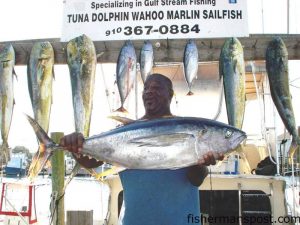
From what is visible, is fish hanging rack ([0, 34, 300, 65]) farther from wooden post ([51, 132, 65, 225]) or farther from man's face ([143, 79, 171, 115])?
wooden post ([51, 132, 65, 225])

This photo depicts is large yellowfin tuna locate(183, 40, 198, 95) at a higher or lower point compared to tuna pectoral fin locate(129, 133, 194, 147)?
higher

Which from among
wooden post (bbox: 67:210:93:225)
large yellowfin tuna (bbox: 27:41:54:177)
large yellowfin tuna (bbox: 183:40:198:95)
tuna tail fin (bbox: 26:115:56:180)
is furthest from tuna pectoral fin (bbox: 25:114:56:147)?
wooden post (bbox: 67:210:93:225)

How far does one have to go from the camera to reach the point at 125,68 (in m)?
3.24

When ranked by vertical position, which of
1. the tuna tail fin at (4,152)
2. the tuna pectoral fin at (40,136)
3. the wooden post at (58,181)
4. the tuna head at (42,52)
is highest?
→ the tuna head at (42,52)

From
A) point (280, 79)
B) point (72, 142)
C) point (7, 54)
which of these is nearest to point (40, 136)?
point (72, 142)

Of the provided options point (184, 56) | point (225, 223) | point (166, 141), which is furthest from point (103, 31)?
point (225, 223)

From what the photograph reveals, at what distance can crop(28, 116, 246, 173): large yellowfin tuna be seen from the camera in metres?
2.50

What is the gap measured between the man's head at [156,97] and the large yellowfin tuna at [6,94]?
1103 millimetres

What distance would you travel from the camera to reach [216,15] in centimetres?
329

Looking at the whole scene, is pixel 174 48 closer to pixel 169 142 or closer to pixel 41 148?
pixel 169 142

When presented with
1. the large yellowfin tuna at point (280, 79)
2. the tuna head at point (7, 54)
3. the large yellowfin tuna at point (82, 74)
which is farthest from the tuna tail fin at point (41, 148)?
the large yellowfin tuna at point (280, 79)

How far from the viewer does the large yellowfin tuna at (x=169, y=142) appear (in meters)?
2.50

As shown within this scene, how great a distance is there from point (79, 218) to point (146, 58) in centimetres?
292

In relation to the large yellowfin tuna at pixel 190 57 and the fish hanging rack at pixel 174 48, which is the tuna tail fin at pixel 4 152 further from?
the large yellowfin tuna at pixel 190 57
